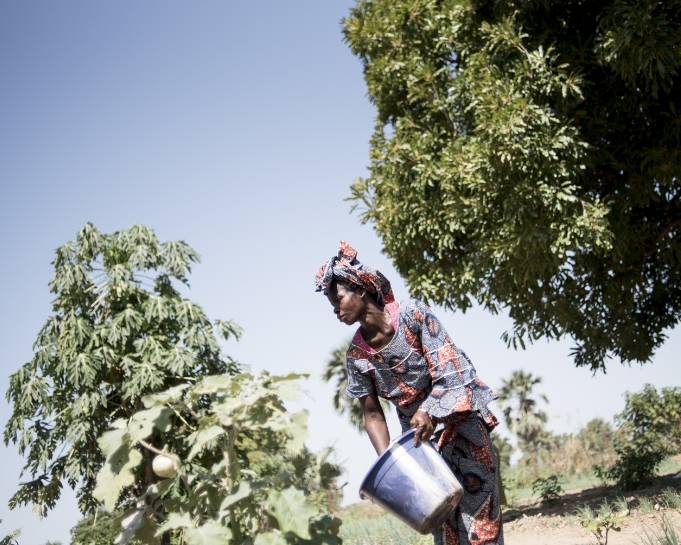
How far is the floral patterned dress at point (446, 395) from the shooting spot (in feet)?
9.30

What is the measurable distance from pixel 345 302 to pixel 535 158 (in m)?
4.79

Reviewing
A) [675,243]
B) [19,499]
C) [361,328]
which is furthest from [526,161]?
[19,499]

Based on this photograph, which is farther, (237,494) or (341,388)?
(341,388)

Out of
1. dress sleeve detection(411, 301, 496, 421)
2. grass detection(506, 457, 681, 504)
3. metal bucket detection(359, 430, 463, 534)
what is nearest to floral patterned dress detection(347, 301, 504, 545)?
dress sleeve detection(411, 301, 496, 421)

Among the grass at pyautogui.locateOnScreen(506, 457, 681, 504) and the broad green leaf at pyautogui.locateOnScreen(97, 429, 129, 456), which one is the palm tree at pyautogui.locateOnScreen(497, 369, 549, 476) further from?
the broad green leaf at pyautogui.locateOnScreen(97, 429, 129, 456)

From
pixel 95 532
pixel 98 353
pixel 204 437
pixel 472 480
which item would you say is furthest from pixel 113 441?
pixel 95 532

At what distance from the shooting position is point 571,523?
20.5 feet

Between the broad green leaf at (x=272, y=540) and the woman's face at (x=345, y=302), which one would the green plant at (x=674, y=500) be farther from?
the broad green leaf at (x=272, y=540)

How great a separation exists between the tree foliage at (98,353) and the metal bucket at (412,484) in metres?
7.70

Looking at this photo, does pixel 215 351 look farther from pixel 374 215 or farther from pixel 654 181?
pixel 654 181

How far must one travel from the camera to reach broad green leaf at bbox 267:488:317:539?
1.67 m

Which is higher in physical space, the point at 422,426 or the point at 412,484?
the point at 422,426

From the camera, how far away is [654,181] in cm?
811

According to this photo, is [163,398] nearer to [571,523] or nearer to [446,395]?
[446,395]
